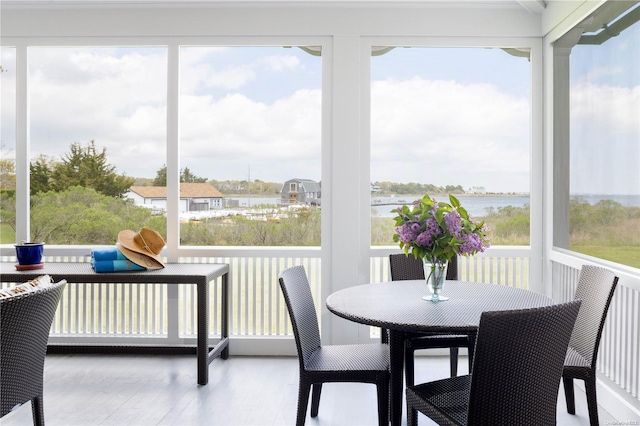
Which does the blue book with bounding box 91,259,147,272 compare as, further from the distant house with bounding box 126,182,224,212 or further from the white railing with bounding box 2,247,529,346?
the distant house with bounding box 126,182,224,212

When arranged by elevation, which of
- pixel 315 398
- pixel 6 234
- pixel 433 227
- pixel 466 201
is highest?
pixel 466 201

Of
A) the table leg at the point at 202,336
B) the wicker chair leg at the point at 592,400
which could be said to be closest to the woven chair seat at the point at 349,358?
the wicker chair leg at the point at 592,400

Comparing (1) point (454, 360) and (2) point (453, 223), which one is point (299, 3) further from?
(1) point (454, 360)

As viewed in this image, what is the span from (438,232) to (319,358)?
837 mm

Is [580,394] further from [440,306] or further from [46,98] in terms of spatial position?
[46,98]

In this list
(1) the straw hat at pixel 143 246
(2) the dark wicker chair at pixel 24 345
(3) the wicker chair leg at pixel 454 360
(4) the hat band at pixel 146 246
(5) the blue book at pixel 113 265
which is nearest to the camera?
(2) the dark wicker chair at pixel 24 345

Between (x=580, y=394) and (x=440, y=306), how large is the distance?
5.26ft

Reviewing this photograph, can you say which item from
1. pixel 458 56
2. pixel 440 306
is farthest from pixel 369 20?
pixel 440 306

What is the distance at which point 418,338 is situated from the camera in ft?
10.0

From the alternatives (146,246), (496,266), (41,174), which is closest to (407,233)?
(496,266)

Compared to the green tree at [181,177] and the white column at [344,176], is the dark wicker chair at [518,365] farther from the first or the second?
the green tree at [181,177]

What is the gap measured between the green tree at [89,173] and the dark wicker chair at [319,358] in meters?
2.11

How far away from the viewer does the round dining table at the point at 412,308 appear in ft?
7.04

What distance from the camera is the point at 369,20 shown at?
405 centimetres
